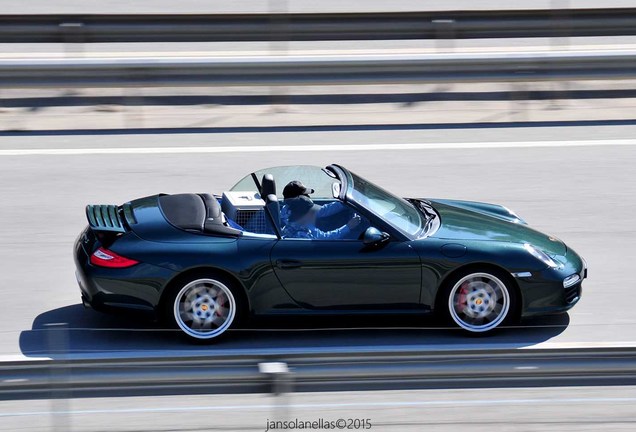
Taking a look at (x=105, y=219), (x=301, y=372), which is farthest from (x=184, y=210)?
(x=301, y=372)

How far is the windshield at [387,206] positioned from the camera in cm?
739

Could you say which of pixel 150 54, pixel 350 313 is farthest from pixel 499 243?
pixel 150 54

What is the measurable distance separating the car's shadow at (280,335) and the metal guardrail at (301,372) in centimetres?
191

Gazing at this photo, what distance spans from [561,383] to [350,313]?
228cm

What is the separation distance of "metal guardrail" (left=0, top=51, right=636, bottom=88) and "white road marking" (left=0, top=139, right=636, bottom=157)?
129cm

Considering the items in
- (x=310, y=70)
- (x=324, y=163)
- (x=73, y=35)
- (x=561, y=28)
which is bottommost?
(x=324, y=163)

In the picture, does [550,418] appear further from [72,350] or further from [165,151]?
[165,151]

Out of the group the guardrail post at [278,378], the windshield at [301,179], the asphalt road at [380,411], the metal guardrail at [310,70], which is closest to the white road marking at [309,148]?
the metal guardrail at [310,70]

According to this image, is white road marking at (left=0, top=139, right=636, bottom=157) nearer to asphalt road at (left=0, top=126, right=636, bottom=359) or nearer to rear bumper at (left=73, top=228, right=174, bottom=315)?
asphalt road at (left=0, top=126, right=636, bottom=359)

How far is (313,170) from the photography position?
8.08 meters

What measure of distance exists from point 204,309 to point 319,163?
4.13m

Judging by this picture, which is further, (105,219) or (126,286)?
(105,219)

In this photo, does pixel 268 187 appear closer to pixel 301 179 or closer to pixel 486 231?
pixel 301 179

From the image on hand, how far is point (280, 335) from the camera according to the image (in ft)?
23.7
